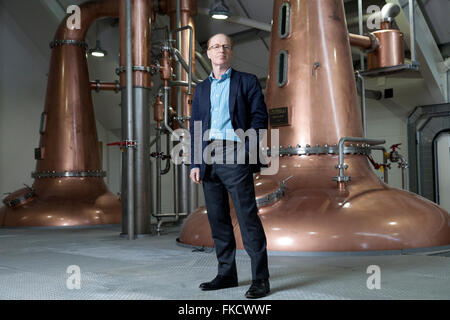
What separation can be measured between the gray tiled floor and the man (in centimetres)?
16

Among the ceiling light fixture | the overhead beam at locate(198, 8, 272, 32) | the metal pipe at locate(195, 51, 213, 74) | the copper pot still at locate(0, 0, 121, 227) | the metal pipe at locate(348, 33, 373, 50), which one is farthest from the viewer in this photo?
the metal pipe at locate(195, 51, 213, 74)

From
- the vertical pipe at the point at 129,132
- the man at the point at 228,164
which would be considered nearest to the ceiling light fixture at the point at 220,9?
the vertical pipe at the point at 129,132

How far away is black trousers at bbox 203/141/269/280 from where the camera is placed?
2541 mm

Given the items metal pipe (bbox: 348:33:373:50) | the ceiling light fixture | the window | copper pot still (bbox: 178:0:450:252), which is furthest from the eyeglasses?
the ceiling light fixture

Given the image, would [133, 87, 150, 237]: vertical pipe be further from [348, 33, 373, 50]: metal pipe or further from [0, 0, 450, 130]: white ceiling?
[0, 0, 450, 130]: white ceiling

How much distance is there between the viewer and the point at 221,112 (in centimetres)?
262

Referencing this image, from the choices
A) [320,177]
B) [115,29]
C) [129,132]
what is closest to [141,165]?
[129,132]

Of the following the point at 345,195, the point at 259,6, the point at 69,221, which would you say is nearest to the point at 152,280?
the point at 345,195

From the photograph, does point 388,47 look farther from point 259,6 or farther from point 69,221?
point 69,221

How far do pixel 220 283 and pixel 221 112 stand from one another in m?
0.88

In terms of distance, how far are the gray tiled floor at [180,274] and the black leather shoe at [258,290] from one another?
0.12 feet

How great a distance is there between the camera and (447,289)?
2.60m

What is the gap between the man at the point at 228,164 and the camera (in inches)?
100

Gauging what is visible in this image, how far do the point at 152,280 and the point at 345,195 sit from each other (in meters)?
1.91
